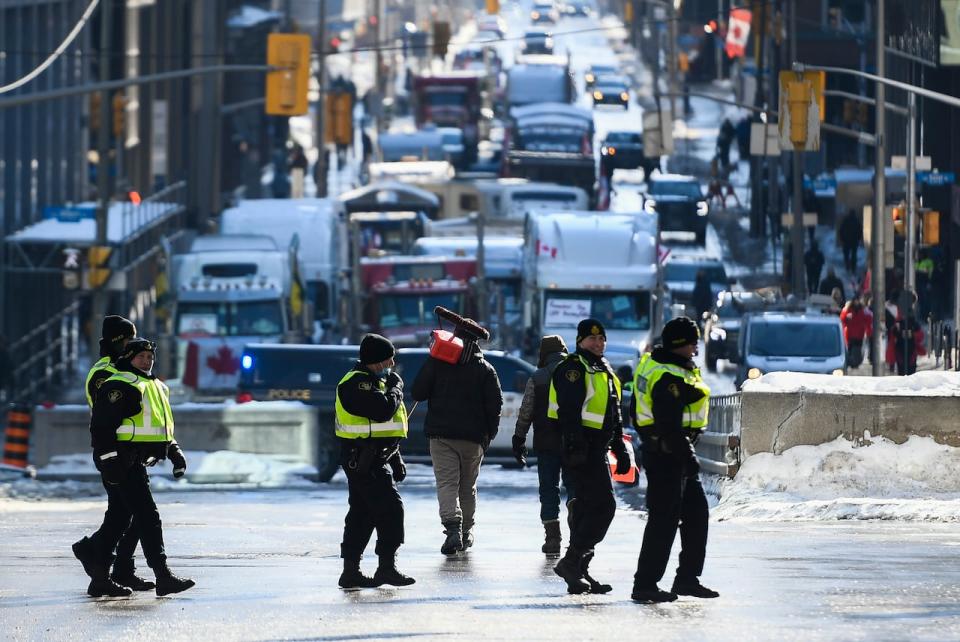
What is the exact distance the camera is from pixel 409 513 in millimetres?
21062

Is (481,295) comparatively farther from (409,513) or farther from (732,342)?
(409,513)

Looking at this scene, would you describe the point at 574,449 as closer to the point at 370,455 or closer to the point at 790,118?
the point at 370,455

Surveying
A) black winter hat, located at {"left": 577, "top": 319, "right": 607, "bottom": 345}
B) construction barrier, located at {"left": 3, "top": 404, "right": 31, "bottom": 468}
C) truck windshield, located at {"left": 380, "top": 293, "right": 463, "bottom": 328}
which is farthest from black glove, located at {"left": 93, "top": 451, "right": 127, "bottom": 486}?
truck windshield, located at {"left": 380, "top": 293, "right": 463, "bottom": 328}

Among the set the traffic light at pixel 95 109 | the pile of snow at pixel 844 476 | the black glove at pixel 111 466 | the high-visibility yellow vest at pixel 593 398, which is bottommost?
the pile of snow at pixel 844 476

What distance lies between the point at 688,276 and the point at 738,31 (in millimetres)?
19250

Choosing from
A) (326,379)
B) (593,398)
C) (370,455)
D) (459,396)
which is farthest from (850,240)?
(370,455)

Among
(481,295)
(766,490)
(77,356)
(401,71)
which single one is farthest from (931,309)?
(401,71)

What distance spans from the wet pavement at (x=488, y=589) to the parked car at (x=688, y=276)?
32.0 meters

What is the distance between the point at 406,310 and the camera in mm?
40562

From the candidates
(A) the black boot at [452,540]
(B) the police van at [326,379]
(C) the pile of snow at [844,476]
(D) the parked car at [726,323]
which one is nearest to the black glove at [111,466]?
(A) the black boot at [452,540]

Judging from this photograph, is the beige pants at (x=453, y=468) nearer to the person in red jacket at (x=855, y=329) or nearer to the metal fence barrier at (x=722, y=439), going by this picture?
the metal fence barrier at (x=722, y=439)

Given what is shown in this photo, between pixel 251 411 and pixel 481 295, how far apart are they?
1392cm

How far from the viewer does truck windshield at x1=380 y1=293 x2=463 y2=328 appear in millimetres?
40469

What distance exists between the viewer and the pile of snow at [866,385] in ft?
68.8
